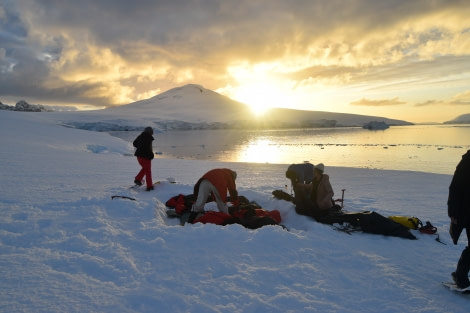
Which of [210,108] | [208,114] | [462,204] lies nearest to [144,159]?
[462,204]

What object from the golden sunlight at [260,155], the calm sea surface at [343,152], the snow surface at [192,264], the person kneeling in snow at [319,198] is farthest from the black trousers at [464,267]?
the golden sunlight at [260,155]

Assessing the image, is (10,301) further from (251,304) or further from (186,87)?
(186,87)

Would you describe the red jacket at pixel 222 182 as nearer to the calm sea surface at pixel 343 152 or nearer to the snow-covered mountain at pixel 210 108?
the calm sea surface at pixel 343 152

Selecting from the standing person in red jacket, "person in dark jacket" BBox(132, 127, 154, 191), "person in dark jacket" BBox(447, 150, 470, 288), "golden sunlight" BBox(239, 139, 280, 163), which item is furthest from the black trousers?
"golden sunlight" BBox(239, 139, 280, 163)

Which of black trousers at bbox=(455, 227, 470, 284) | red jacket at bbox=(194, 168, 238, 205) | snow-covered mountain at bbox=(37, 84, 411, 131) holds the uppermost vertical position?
snow-covered mountain at bbox=(37, 84, 411, 131)

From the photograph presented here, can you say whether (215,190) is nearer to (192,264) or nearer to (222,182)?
(222,182)

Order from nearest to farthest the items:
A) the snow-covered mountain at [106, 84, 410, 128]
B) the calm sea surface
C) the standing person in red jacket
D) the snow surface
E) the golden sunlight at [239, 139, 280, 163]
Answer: the snow surface < the standing person in red jacket < the calm sea surface < the golden sunlight at [239, 139, 280, 163] < the snow-covered mountain at [106, 84, 410, 128]

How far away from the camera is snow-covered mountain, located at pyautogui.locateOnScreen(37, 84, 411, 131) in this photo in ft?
327

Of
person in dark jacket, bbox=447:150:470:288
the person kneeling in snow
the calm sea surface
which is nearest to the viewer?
person in dark jacket, bbox=447:150:470:288

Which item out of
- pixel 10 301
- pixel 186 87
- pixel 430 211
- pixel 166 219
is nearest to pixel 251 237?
pixel 166 219

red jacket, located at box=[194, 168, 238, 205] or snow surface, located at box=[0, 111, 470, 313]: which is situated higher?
red jacket, located at box=[194, 168, 238, 205]

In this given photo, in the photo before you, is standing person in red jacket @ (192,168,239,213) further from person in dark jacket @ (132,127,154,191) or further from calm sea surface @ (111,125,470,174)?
calm sea surface @ (111,125,470,174)

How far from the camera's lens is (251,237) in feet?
13.8

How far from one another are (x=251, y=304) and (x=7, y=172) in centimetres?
782
